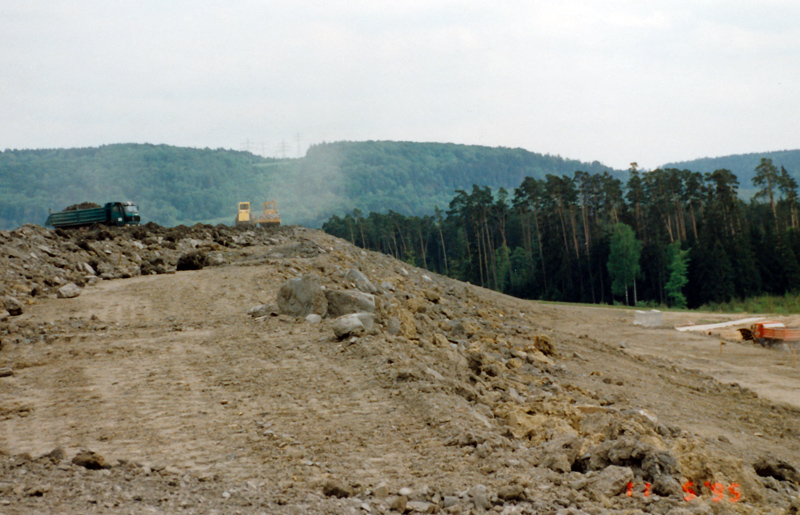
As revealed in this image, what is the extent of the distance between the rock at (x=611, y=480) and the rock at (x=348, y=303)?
7.50 m

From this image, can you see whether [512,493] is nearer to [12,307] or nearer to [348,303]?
[348,303]

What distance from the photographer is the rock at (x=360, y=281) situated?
18.1 meters

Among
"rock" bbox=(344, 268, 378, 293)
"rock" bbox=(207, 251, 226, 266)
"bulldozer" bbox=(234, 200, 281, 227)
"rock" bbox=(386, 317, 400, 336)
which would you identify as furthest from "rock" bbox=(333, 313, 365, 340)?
"bulldozer" bbox=(234, 200, 281, 227)

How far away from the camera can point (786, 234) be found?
54062mm

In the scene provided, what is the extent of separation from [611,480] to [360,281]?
43.1 ft

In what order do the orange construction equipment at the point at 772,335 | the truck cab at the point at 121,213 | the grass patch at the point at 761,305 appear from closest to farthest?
1. the orange construction equipment at the point at 772,335
2. the truck cab at the point at 121,213
3. the grass patch at the point at 761,305

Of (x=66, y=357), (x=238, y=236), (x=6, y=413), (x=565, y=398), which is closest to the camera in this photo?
(x=6, y=413)

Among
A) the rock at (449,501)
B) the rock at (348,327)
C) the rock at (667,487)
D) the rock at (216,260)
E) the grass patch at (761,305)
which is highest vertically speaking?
the rock at (216,260)

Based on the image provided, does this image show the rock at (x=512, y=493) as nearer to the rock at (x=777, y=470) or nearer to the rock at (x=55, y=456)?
the rock at (x=777, y=470)

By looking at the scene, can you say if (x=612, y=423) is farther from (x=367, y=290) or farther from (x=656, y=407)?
(x=367, y=290)

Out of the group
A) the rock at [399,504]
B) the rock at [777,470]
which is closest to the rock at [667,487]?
the rock at [399,504]

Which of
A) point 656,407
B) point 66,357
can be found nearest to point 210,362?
point 66,357

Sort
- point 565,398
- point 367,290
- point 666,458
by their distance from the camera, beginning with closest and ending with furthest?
point 666,458 < point 565,398 < point 367,290

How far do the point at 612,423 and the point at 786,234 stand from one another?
183 ft
